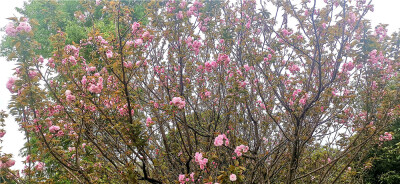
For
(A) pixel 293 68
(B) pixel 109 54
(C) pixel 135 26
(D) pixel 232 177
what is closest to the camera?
(D) pixel 232 177

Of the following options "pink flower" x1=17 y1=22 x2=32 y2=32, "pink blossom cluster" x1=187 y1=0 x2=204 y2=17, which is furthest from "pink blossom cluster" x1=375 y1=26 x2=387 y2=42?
"pink flower" x1=17 y1=22 x2=32 y2=32

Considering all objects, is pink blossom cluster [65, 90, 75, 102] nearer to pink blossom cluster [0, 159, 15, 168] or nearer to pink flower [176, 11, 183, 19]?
pink blossom cluster [0, 159, 15, 168]

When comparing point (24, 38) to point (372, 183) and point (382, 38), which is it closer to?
point (382, 38)

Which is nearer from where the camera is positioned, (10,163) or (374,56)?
(10,163)

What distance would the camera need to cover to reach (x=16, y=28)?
2.91 m

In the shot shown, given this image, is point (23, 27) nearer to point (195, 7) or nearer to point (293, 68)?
point (195, 7)

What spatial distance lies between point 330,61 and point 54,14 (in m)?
4.80

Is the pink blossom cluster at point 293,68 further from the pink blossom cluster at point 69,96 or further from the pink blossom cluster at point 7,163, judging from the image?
the pink blossom cluster at point 7,163

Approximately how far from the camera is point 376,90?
14.6ft

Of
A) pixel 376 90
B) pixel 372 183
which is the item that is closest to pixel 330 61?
pixel 376 90

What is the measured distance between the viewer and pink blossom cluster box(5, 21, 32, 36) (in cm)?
286

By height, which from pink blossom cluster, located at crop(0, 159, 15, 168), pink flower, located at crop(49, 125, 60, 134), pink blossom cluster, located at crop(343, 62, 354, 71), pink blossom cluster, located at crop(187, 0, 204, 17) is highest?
pink blossom cluster, located at crop(187, 0, 204, 17)

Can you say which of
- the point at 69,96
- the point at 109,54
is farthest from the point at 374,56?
the point at 69,96

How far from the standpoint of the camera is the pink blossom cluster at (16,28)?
9.38ft
